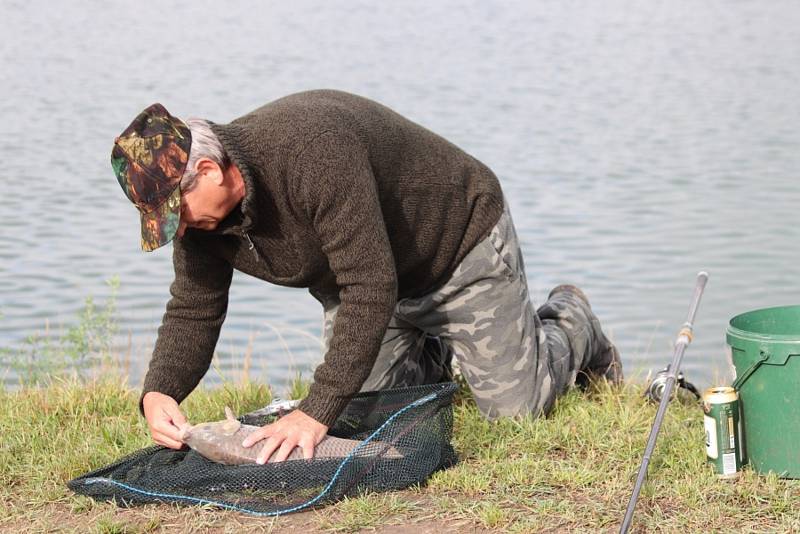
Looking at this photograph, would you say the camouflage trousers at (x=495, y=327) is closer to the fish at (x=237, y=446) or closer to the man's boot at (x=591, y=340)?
the man's boot at (x=591, y=340)

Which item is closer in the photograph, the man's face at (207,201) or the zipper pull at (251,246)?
the man's face at (207,201)

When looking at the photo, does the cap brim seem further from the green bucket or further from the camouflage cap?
the green bucket

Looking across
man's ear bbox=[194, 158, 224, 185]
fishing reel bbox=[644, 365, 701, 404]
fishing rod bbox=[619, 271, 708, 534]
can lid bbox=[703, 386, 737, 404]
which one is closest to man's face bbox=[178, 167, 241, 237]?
man's ear bbox=[194, 158, 224, 185]

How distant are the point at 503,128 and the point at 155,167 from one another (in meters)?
10.7

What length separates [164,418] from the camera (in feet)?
14.4

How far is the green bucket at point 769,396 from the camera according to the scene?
396cm

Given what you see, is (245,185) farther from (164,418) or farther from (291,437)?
(164,418)

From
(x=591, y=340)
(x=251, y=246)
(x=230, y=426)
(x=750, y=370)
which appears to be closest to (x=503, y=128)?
(x=591, y=340)

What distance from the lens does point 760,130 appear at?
13.9m

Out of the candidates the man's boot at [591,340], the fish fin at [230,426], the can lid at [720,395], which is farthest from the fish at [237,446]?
the man's boot at [591,340]

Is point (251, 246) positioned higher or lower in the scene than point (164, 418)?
higher

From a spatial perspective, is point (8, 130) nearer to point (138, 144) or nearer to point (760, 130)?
point (760, 130)

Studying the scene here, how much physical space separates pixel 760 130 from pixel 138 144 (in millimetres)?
11407

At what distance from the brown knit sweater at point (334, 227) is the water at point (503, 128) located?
1.41 meters
